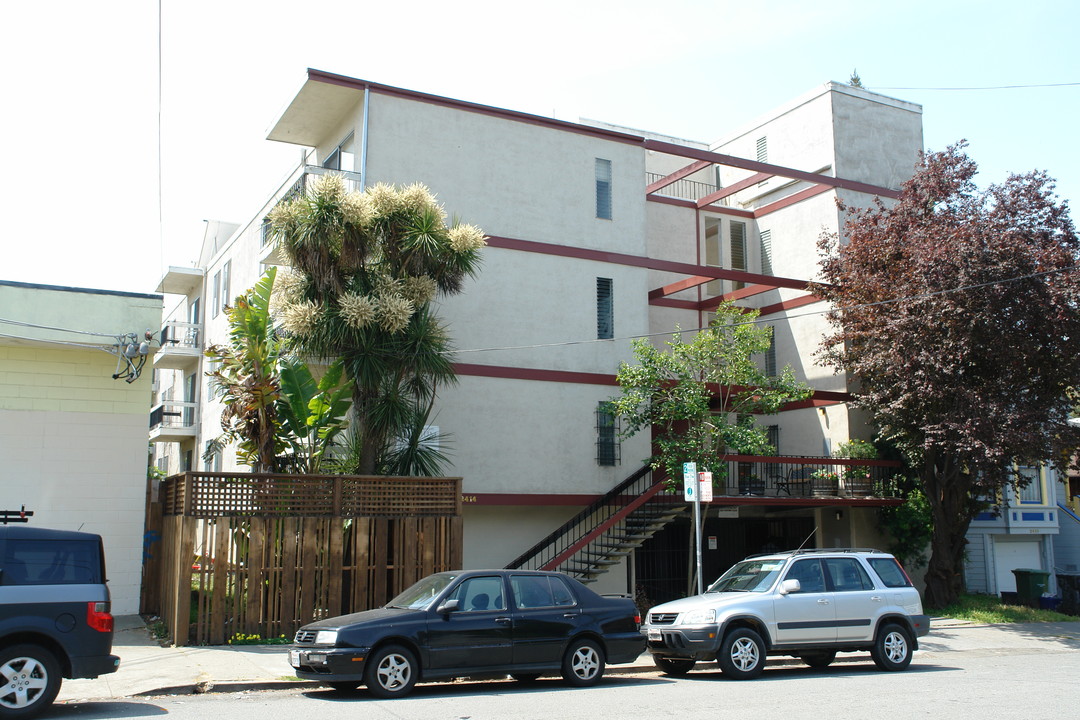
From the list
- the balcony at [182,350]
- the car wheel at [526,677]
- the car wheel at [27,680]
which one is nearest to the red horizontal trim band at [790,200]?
the balcony at [182,350]

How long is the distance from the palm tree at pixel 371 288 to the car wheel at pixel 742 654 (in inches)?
281

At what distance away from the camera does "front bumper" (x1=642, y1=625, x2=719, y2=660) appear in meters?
13.2

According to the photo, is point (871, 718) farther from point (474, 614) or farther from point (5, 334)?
point (5, 334)

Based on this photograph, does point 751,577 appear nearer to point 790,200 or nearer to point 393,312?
point 393,312

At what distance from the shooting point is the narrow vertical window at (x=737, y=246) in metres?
28.8

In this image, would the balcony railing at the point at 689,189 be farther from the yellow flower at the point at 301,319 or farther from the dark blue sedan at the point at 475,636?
the dark blue sedan at the point at 475,636

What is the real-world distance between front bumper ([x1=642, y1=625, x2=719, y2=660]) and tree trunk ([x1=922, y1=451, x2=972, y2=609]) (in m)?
11.6

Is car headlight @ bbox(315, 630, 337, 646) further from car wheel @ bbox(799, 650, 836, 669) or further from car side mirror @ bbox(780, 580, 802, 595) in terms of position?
car wheel @ bbox(799, 650, 836, 669)

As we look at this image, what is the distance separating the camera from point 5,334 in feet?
56.8

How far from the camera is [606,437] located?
22672 millimetres

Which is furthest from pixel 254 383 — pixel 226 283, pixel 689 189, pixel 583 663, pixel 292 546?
pixel 689 189

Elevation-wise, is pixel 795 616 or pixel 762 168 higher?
pixel 762 168

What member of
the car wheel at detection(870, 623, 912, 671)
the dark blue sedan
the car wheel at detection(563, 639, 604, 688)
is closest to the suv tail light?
the dark blue sedan

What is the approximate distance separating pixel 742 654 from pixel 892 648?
2522 millimetres
